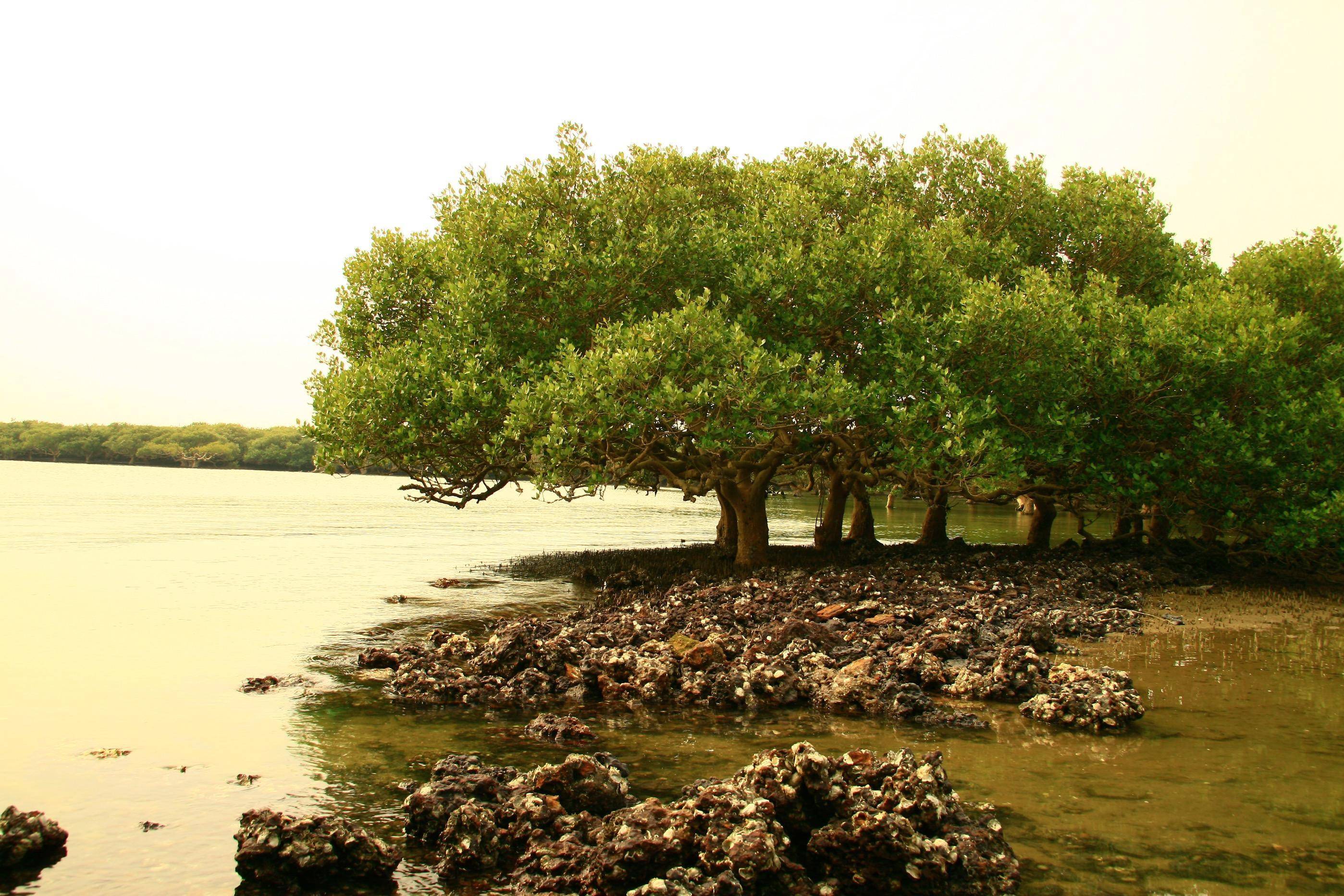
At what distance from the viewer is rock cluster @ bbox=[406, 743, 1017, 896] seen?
684 centimetres

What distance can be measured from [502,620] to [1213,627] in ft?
A: 53.0

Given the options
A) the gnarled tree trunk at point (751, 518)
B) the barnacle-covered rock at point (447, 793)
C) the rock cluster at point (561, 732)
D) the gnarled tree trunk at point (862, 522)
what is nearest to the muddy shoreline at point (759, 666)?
the barnacle-covered rock at point (447, 793)

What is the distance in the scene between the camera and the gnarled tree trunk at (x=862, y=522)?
34875 mm

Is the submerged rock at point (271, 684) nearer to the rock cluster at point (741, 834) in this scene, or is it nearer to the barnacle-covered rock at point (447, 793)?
the barnacle-covered rock at point (447, 793)

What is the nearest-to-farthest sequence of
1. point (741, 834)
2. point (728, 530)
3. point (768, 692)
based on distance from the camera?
point (741, 834) → point (768, 692) → point (728, 530)

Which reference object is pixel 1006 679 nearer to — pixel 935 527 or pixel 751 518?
pixel 751 518

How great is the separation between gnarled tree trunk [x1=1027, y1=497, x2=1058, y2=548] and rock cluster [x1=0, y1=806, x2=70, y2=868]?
3188 centimetres

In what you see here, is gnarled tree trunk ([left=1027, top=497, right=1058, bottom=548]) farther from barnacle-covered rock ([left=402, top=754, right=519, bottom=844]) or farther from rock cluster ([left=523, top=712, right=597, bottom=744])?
barnacle-covered rock ([left=402, top=754, right=519, bottom=844])

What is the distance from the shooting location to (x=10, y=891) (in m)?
6.96

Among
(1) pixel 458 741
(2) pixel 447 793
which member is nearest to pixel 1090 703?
(1) pixel 458 741

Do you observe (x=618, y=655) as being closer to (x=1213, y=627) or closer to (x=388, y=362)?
(x=388, y=362)

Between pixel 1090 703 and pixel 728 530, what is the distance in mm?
23916

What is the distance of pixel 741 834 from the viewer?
6.91 m

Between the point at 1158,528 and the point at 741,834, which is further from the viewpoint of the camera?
the point at 1158,528
